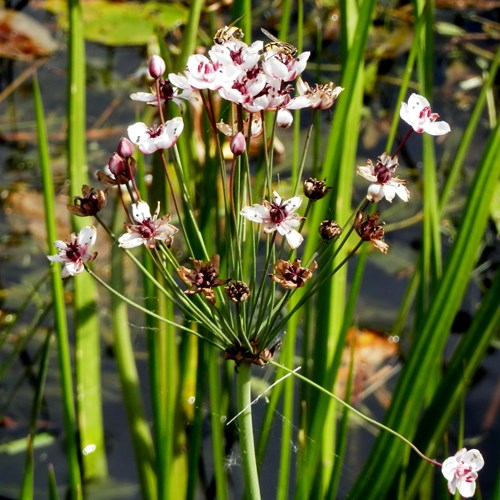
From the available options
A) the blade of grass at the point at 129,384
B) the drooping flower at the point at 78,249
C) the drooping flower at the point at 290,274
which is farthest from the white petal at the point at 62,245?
the blade of grass at the point at 129,384

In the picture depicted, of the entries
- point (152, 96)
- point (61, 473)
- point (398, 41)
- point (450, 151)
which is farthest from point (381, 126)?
point (152, 96)

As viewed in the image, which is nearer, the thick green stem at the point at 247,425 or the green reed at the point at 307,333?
the thick green stem at the point at 247,425

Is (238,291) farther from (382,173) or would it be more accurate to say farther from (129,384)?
(129,384)

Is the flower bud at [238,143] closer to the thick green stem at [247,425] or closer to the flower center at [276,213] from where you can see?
the flower center at [276,213]

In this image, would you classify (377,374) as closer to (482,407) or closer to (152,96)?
(482,407)

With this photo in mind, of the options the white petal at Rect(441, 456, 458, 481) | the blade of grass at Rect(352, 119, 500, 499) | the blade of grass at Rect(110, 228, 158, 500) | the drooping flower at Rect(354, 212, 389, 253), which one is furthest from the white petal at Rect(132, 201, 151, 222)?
the blade of grass at Rect(110, 228, 158, 500)

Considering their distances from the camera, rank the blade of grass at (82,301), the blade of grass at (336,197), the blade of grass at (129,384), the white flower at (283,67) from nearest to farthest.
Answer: the white flower at (283,67) → the blade of grass at (336,197) → the blade of grass at (82,301) → the blade of grass at (129,384)
